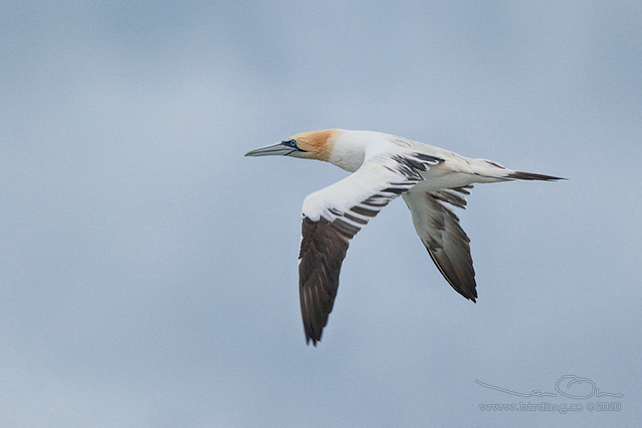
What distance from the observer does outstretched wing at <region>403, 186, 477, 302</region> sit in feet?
51.9

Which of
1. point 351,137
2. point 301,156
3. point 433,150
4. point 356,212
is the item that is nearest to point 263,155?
point 301,156

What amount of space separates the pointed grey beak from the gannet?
2 cm

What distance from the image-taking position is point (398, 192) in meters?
12.1

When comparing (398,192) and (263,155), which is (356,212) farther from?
(263,155)

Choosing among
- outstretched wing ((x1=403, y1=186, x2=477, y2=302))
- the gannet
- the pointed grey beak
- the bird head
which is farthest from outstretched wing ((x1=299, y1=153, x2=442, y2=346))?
outstretched wing ((x1=403, y1=186, x2=477, y2=302))

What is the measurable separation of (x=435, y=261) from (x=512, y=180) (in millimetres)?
2747

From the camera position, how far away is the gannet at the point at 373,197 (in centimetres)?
1126

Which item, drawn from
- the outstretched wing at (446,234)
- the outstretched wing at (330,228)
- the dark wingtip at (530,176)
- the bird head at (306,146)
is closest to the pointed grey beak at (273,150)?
the bird head at (306,146)

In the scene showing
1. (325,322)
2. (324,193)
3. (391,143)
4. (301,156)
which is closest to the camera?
(325,322)

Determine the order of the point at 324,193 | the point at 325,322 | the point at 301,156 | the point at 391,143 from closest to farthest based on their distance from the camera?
the point at 325,322 → the point at 324,193 → the point at 391,143 → the point at 301,156

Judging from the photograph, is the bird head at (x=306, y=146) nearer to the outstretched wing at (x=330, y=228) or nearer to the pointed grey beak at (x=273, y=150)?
the pointed grey beak at (x=273, y=150)

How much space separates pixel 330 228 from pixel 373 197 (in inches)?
32.9

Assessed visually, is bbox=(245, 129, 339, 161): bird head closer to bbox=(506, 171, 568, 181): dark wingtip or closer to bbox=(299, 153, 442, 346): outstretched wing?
bbox=(299, 153, 442, 346): outstretched wing

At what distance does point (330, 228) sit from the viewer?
1145 centimetres
